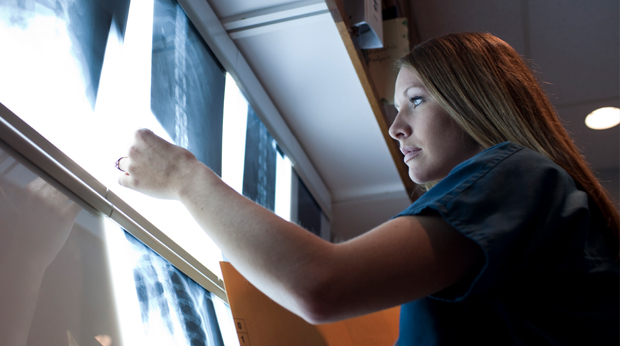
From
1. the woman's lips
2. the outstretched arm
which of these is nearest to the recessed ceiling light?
the woman's lips

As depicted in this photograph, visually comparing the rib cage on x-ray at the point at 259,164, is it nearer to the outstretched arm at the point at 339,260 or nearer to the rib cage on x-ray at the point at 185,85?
the rib cage on x-ray at the point at 185,85

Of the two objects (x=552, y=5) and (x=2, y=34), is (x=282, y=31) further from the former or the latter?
(x=552, y=5)

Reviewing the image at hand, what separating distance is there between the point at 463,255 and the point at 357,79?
3.29ft

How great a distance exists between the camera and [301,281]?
1.94 ft

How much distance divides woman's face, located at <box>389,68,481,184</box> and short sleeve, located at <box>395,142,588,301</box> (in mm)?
250

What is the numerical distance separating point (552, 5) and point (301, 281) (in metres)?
2.16

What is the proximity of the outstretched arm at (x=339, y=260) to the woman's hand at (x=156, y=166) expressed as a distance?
0.11 meters

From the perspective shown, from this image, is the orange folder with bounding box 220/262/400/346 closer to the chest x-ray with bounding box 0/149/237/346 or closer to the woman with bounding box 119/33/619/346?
the chest x-ray with bounding box 0/149/237/346

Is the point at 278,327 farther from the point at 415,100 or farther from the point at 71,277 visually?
the point at 415,100

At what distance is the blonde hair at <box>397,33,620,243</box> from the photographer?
2.82ft

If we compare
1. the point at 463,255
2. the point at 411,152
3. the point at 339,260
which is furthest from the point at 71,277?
the point at 411,152

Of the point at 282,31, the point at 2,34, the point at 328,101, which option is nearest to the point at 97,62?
the point at 2,34

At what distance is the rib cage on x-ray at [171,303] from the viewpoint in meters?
0.87

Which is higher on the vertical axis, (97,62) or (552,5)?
(552,5)
